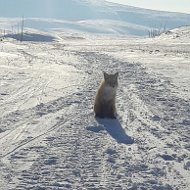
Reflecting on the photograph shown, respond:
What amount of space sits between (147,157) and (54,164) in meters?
1.42

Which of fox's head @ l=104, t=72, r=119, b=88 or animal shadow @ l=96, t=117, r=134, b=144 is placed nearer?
animal shadow @ l=96, t=117, r=134, b=144

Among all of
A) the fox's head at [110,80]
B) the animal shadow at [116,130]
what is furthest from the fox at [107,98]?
the animal shadow at [116,130]

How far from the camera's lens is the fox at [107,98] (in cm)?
1041

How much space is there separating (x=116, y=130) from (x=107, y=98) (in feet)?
2.82

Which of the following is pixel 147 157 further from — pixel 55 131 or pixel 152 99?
pixel 152 99

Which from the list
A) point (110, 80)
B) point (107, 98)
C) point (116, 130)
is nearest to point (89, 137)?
point (116, 130)

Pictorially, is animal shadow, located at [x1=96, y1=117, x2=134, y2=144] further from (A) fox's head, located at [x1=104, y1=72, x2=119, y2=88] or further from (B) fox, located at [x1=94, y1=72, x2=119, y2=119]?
(A) fox's head, located at [x1=104, y1=72, x2=119, y2=88]

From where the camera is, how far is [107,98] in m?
A: 10.4

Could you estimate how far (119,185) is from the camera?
21.9 feet

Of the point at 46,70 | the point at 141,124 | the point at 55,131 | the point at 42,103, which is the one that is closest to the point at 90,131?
the point at 55,131

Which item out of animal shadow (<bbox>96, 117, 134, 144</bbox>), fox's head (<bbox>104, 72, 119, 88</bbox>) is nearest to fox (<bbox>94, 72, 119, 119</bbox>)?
fox's head (<bbox>104, 72, 119, 88</bbox>)

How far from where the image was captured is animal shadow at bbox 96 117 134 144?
29.7ft

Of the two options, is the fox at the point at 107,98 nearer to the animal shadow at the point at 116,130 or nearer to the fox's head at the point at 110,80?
the fox's head at the point at 110,80

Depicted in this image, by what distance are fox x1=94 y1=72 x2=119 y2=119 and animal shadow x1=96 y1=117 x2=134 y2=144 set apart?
0.13m
